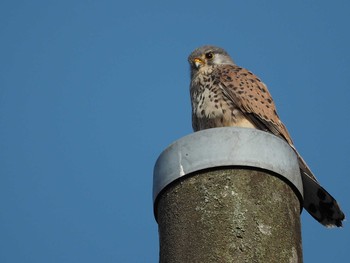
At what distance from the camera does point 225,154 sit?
3.48 metres

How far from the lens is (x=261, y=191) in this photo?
3.33 meters

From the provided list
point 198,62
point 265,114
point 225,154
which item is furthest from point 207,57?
point 225,154

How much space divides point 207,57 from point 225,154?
4.64 metres

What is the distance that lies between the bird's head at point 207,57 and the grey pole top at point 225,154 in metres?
4.23

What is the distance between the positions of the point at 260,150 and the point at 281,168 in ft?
0.49

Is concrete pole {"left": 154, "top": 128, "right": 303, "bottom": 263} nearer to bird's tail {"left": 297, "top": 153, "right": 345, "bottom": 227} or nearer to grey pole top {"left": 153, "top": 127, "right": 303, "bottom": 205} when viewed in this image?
grey pole top {"left": 153, "top": 127, "right": 303, "bottom": 205}

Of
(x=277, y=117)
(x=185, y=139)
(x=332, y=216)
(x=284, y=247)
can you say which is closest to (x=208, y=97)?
(x=277, y=117)

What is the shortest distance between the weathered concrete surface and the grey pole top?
0.05 metres

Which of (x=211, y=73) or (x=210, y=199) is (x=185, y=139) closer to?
(x=210, y=199)

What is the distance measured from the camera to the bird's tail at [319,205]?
4.75 m

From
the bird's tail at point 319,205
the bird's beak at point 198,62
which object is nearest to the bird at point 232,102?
the bird's beak at point 198,62

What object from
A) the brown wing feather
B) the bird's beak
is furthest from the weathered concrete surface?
the bird's beak

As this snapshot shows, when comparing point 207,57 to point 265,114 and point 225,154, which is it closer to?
point 265,114

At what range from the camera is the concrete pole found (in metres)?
Result: 3.14
